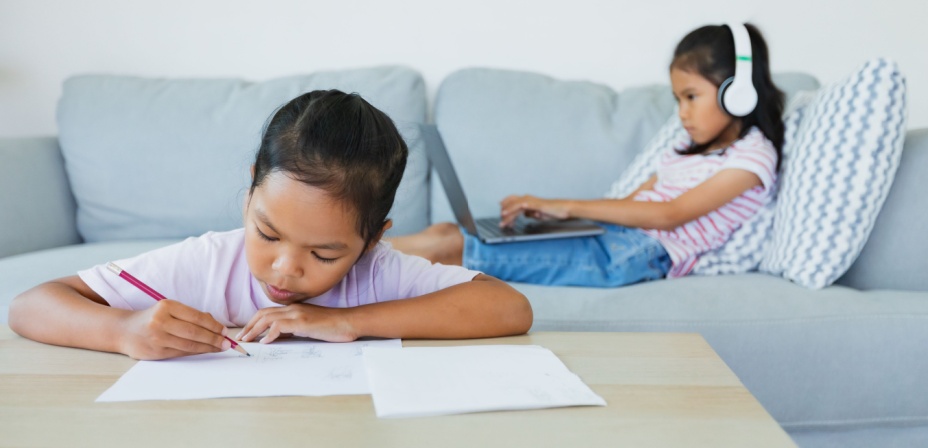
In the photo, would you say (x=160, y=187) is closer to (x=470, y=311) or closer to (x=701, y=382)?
(x=470, y=311)

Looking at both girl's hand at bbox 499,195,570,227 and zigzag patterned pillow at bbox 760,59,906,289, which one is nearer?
zigzag patterned pillow at bbox 760,59,906,289

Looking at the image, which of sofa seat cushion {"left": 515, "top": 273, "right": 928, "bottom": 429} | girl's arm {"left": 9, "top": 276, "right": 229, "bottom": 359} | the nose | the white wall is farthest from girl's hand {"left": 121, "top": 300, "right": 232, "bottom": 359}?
the white wall

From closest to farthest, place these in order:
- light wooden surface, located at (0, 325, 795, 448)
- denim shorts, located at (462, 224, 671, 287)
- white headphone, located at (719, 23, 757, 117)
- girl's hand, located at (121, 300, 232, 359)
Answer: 1. light wooden surface, located at (0, 325, 795, 448)
2. girl's hand, located at (121, 300, 232, 359)
3. denim shorts, located at (462, 224, 671, 287)
4. white headphone, located at (719, 23, 757, 117)

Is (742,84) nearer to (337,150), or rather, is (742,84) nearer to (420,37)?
(420,37)

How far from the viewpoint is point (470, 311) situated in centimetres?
96

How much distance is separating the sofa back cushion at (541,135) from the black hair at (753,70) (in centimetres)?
26

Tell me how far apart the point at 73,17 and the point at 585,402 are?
224 centimetres

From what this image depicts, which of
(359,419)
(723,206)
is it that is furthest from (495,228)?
(359,419)

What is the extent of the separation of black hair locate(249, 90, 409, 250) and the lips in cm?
11

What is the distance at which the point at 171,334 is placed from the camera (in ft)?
2.65

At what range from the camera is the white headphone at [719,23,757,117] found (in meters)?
1.73

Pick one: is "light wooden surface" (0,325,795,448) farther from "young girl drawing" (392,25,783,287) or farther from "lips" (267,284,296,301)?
"young girl drawing" (392,25,783,287)

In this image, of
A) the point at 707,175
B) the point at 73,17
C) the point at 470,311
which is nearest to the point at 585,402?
the point at 470,311

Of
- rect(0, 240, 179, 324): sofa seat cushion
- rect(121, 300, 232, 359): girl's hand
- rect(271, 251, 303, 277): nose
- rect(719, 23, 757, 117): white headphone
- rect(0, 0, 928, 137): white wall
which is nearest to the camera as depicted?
rect(121, 300, 232, 359): girl's hand
